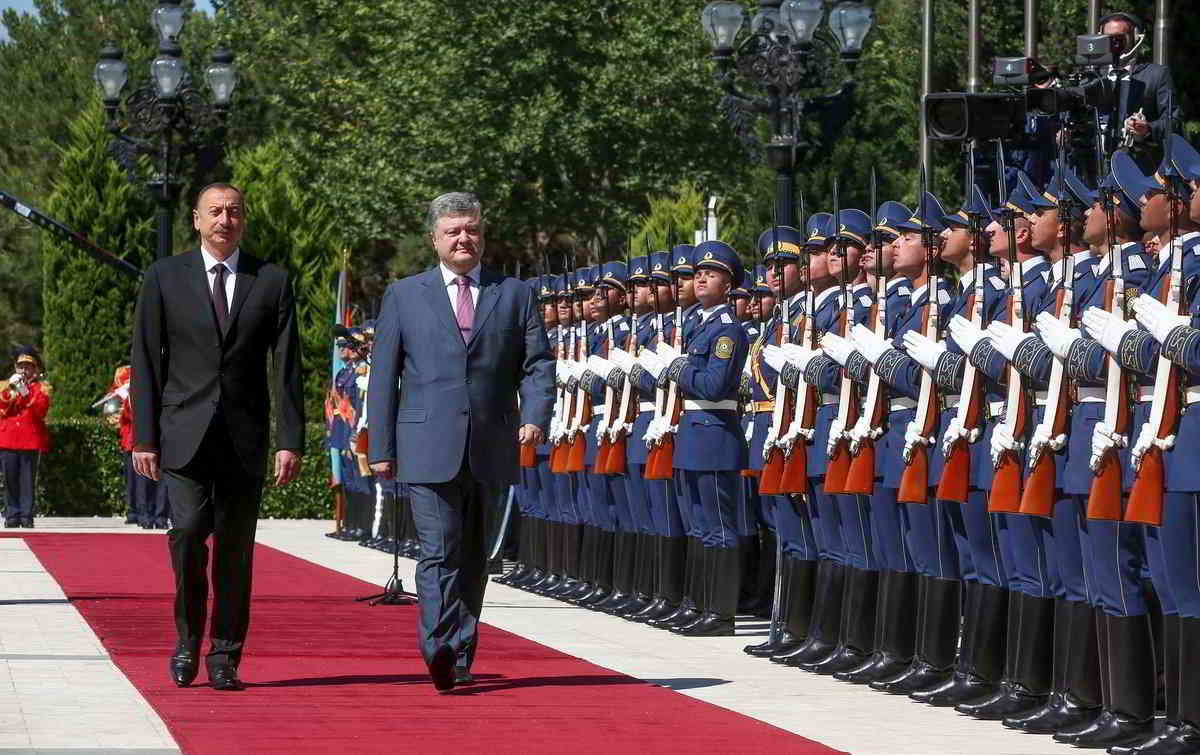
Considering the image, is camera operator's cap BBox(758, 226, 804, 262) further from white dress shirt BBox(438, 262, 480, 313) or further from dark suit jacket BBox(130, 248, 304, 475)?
dark suit jacket BBox(130, 248, 304, 475)

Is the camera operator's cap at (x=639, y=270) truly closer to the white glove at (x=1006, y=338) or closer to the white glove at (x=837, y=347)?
the white glove at (x=837, y=347)

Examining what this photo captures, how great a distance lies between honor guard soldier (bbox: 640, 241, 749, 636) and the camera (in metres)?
12.6

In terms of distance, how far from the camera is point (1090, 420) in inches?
336

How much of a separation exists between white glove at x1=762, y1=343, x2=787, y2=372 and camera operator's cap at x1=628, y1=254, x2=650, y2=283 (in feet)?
9.73

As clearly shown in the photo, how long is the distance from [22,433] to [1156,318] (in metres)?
19.4

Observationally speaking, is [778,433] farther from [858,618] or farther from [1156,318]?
[1156,318]

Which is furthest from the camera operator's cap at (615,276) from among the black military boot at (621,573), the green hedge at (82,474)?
the green hedge at (82,474)

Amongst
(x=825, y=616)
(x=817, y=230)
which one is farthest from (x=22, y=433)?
(x=825, y=616)

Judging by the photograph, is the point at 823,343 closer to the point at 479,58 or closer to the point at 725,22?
the point at 725,22

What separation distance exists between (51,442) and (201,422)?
19.3m

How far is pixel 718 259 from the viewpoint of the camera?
502 inches

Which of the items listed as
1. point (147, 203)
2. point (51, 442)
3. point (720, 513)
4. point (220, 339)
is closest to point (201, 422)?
point (220, 339)

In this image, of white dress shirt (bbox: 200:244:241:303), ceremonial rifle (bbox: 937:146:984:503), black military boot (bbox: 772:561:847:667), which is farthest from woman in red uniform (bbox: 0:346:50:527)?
ceremonial rifle (bbox: 937:146:984:503)

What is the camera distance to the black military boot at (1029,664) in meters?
9.14
